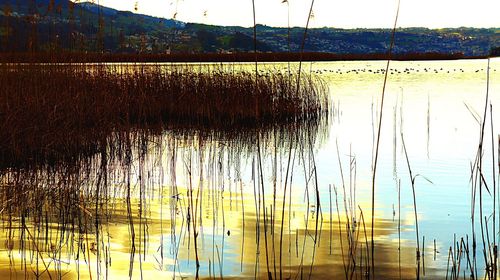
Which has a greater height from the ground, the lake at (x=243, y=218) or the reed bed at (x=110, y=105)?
the reed bed at (x=110, y=105)

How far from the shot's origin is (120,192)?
6113mm

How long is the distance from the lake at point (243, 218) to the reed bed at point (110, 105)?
0.40 meters

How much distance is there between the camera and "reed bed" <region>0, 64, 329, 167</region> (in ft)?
24.1

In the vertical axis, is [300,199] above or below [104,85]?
below

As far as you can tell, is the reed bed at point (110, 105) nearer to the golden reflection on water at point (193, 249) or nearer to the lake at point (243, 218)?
the lake at point (243, 218)

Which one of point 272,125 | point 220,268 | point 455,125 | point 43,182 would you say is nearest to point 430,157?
point 272,125

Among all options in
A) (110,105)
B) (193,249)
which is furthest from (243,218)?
(110,105)

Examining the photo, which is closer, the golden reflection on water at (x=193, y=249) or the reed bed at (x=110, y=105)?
the golden reflection on water at (x=193, y=249)

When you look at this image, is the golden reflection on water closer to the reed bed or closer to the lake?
the lake

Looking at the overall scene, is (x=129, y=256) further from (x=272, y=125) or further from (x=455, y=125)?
(x=455, y=125)

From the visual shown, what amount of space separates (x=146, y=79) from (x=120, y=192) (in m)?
6.04

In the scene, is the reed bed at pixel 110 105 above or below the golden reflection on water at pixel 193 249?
above

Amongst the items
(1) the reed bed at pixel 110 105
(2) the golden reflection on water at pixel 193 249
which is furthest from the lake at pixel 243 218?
(1) the reed bed at pixel 110 105

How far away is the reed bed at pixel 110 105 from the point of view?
7352 millimetres
